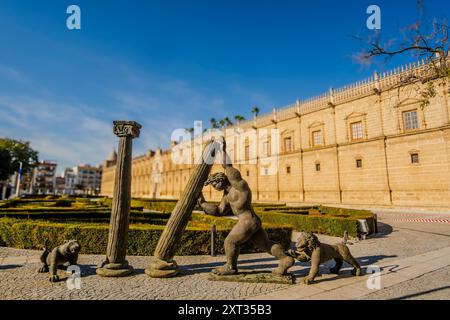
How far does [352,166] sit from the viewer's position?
25812 millimetres

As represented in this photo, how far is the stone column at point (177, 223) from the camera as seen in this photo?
5.26 m

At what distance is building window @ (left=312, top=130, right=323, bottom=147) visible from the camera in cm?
2964

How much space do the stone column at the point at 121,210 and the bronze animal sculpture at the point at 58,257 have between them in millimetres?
662

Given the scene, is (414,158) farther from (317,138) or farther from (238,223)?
(238,223)

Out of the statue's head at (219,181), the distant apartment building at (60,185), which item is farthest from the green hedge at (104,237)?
the distant apartment building at (60,185)

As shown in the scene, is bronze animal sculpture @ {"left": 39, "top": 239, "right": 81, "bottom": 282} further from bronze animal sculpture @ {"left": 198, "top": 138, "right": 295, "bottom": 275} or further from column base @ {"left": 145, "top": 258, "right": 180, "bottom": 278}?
bronze animal sculpture @ {"left": 198, "top": 138, "right": 295, "bottom": 275}

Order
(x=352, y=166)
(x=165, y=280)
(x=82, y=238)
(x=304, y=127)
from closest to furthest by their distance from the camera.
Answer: (x=165, y=280)
(x=82, y=238)
(x=352, y=166)
(x=304, y=127)

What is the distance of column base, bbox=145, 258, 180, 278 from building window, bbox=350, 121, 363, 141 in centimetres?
2567

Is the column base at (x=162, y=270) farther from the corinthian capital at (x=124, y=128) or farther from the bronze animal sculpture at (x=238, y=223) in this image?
the corinthian capital at (x=124, y=128)
